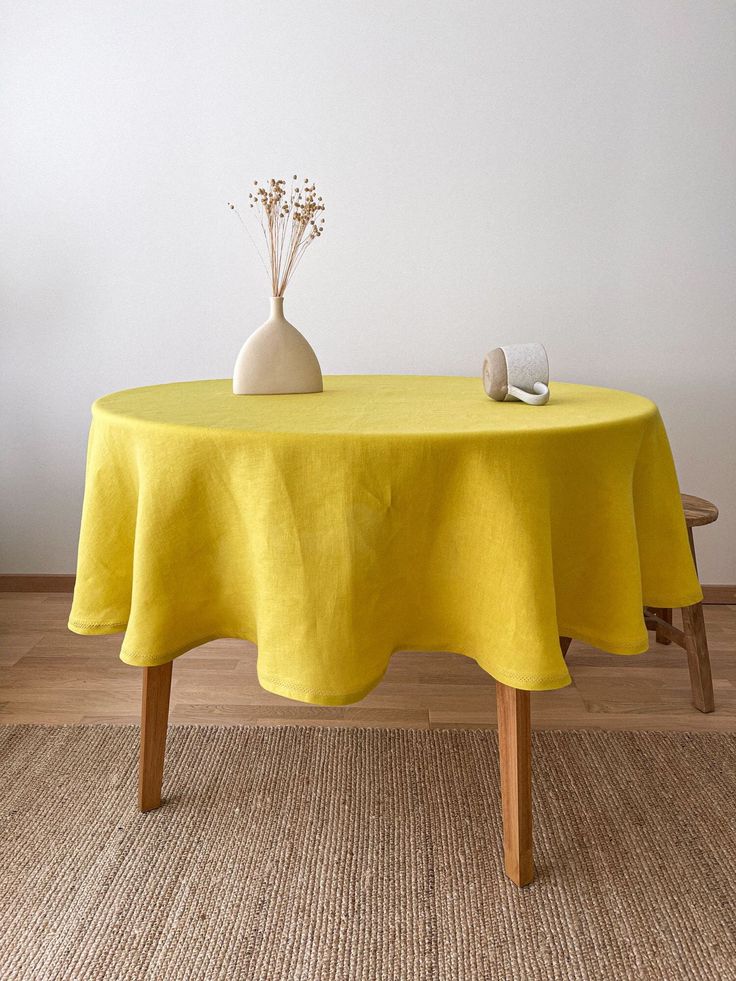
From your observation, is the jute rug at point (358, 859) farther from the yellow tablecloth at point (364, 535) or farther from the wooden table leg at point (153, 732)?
the yellow tablecloth at point (364, 535)

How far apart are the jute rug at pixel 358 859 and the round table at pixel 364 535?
1.22 feet

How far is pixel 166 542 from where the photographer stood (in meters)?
1.22

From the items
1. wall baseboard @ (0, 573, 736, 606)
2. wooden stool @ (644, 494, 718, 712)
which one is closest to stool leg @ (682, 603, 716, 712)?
wooden stool @ (644, 494, 718, 712)

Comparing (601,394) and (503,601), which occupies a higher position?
(601,394)

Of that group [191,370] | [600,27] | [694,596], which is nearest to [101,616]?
[694,596]

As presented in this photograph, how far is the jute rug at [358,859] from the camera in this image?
1.20 meters

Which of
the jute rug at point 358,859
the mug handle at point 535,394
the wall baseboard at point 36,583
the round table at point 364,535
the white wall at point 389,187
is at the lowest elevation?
the wall baseboard at point 36,583

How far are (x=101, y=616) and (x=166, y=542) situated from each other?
23 cm

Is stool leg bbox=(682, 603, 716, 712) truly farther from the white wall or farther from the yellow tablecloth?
the white wall

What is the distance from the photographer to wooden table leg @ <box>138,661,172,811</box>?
4.78 feet

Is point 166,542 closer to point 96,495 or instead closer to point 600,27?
point 96,495

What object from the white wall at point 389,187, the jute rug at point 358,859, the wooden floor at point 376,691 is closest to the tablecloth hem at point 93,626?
the jute rug at point 358,859

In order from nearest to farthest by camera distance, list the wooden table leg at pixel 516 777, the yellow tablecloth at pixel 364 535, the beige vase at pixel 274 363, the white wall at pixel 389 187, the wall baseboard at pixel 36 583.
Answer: the yellow tablecloth at pixel 364 535, the wooden table leg at pixel 516 777, the beige vase at pixel 274 363, the white wall at pixel 389 187, the wall baseboard at pixel 36 583

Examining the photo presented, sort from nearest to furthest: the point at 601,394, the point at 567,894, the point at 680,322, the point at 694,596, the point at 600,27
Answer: the point at 567,894, the point at 694,596, the point at 601,394, the point at 600,27, the point at 680,322
